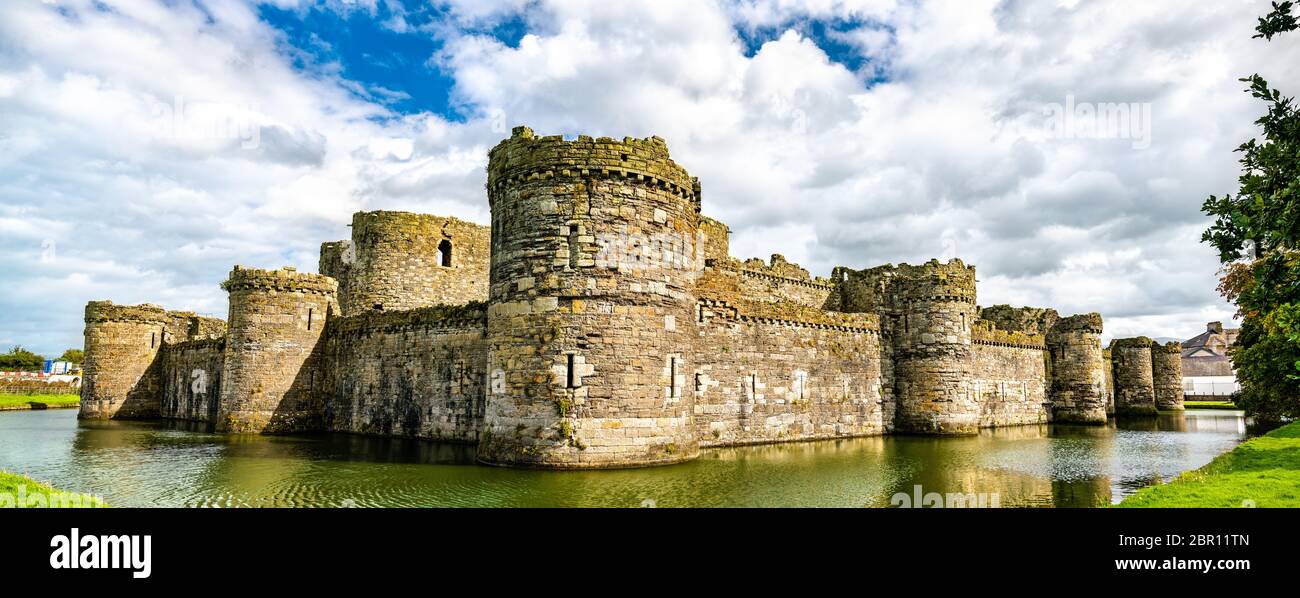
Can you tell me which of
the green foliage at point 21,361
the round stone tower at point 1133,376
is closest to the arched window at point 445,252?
the round stone tower at point 1133,376

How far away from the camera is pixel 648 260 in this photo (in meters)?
16.8

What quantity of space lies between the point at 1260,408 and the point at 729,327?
81.4 feet

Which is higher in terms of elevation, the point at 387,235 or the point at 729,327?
the point at 387,235

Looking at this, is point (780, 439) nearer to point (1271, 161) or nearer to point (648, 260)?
point (648, 260)

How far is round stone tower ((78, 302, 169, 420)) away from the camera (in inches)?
1332

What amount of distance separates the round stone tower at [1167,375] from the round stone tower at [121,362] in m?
60.3

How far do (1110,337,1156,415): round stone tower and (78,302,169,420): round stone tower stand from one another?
56.1 metres

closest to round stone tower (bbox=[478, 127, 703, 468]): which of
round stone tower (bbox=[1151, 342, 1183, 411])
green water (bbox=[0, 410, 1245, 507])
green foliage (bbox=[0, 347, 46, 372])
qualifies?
green water (bbox=[0, 410, 1245, 507])

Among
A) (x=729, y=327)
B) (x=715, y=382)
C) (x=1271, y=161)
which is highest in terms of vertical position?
(x=1271, y=161)

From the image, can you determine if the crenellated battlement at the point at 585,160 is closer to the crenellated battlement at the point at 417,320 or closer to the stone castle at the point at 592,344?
the stone castle at the point at 592,344
